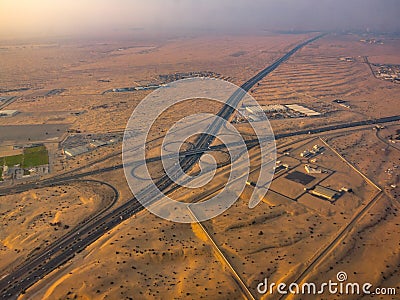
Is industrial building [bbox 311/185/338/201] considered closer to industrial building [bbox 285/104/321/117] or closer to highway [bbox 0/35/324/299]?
highway [bbox 0/35/324/299]

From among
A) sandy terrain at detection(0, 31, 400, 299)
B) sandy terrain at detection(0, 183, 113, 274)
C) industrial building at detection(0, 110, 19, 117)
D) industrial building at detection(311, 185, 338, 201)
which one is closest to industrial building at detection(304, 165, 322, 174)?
sandy terrain at detection(0, 31, 400, 299)

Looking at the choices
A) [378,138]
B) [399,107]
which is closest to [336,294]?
[378,138]

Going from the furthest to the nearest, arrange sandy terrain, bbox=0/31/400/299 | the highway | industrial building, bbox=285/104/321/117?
industrial building, bbox=285/104/321/117, the highway, sandy terrain, bbox=0/31/400/299

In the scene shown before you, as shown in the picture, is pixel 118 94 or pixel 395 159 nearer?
pixel 395 159

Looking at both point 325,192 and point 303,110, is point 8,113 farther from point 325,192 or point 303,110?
point 325,192

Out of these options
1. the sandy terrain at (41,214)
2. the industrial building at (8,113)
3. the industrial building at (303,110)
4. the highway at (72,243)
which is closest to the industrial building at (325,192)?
the highway at (72,243)

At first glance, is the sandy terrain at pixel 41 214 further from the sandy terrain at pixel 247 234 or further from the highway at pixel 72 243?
the highway at pixel 72 243

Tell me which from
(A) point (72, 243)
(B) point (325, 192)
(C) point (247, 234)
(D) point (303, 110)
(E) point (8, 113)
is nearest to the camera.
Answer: (C) point (247, 234)

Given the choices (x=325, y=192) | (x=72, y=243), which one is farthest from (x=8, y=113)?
(x=325, y=192)

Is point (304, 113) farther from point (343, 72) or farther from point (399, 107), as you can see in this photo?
point (343, 72)
